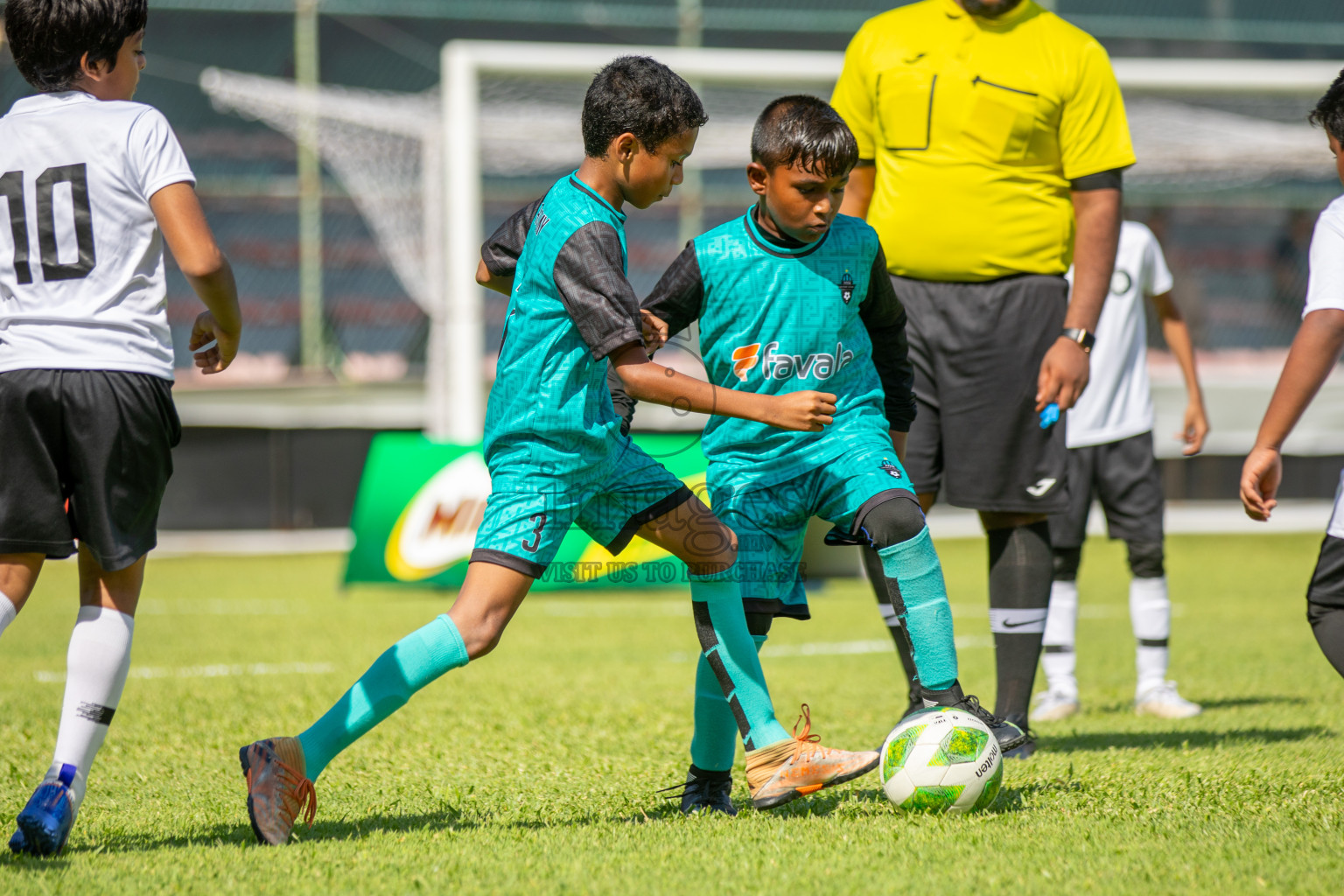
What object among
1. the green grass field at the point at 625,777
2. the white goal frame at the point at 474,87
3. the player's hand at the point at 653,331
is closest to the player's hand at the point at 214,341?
the player's hand at the point at 653,331

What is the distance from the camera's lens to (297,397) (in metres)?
14.9

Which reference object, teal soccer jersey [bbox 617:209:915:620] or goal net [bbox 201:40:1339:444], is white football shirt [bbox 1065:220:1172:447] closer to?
teal soccer jersey [bbox 617:209:915:620]

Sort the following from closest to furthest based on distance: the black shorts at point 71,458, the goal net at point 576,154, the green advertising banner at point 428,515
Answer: the black shorts at point 71,458
the green advertising banner at point 428,515
the goal net at point 576,154

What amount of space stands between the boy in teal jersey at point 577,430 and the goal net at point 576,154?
5837 millimetres

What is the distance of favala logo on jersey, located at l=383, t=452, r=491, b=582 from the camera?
8.67m

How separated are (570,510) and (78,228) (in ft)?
3.85

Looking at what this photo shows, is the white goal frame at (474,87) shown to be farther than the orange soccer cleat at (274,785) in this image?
Yes

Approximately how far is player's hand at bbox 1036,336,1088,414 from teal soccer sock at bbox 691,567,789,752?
103 centimetres

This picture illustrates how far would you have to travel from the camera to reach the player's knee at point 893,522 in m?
3.06

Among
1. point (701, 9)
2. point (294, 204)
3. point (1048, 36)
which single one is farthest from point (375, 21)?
point (1048, 36)

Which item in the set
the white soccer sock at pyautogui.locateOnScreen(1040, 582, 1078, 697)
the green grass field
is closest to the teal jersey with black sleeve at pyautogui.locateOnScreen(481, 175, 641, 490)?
the green grass field

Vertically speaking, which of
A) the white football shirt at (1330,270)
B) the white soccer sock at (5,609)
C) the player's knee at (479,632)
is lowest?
the player's knee at (479,632)

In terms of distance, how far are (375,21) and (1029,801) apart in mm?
14585

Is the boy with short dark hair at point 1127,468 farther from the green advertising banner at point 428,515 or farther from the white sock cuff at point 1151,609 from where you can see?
the green advertising banner at point 428,515
